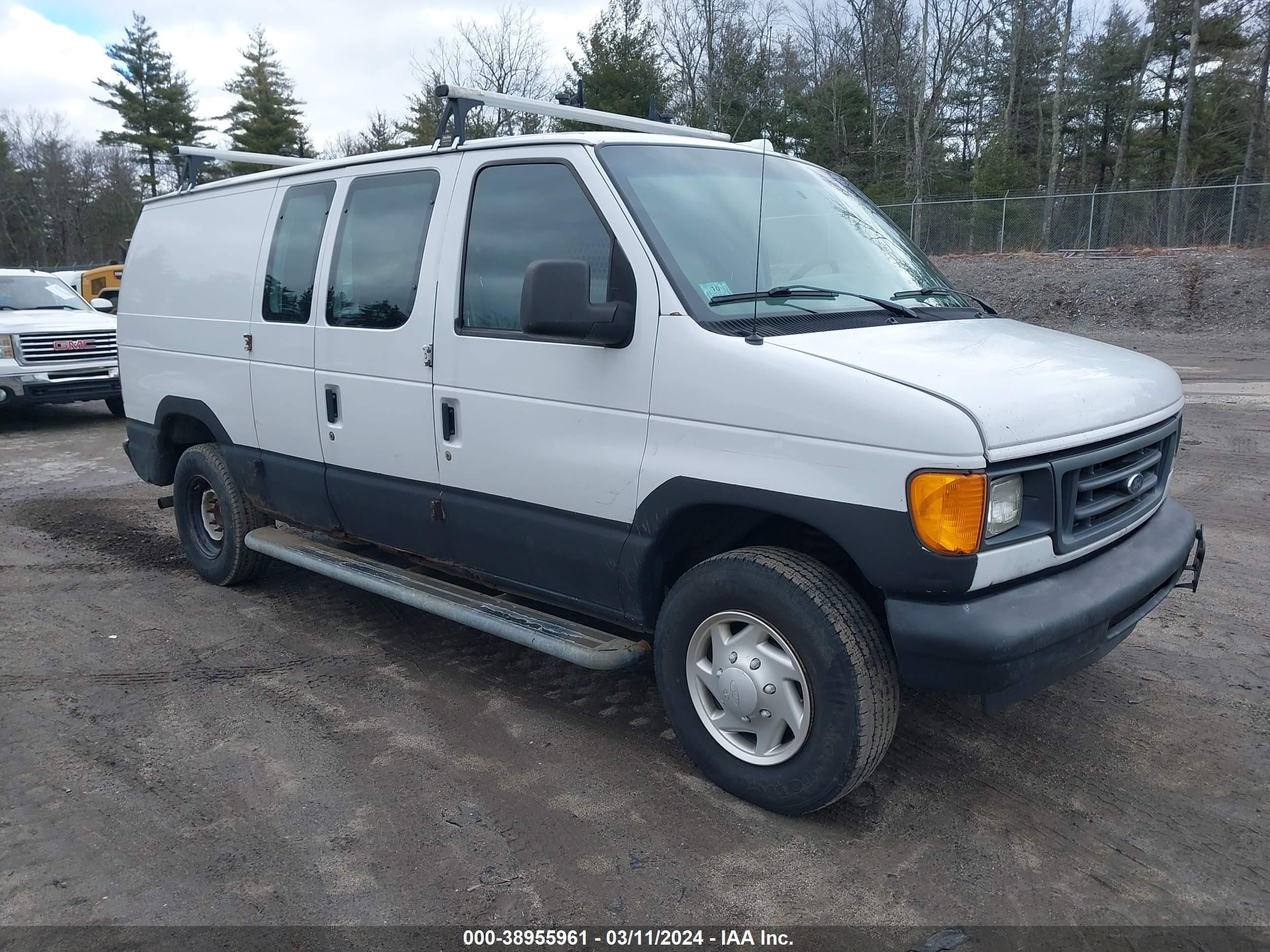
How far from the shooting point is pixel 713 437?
10.9 feet

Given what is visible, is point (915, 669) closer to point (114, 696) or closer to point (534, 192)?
point (534, 192)

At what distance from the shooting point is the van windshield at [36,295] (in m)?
13.2

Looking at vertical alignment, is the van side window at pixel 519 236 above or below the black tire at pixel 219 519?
above

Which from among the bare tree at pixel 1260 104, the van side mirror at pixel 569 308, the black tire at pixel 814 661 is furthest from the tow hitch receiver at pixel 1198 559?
the bare tree at pixel 1260 104

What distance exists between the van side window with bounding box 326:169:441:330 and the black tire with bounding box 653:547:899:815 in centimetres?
195

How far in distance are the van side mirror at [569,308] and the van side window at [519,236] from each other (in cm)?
15

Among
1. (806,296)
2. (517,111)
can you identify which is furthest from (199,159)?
(806,296)

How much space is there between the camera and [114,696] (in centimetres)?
446

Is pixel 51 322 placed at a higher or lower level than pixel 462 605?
higher

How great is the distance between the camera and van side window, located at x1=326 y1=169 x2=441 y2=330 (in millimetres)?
4344

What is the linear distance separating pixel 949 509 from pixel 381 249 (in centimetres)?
A: 294

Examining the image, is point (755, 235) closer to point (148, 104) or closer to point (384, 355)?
point (384, 355)

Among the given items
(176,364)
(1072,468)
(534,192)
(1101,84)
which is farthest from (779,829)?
(1101,84)

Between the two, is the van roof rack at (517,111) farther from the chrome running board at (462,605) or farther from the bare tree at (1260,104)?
the bare tree at (1260,104)
